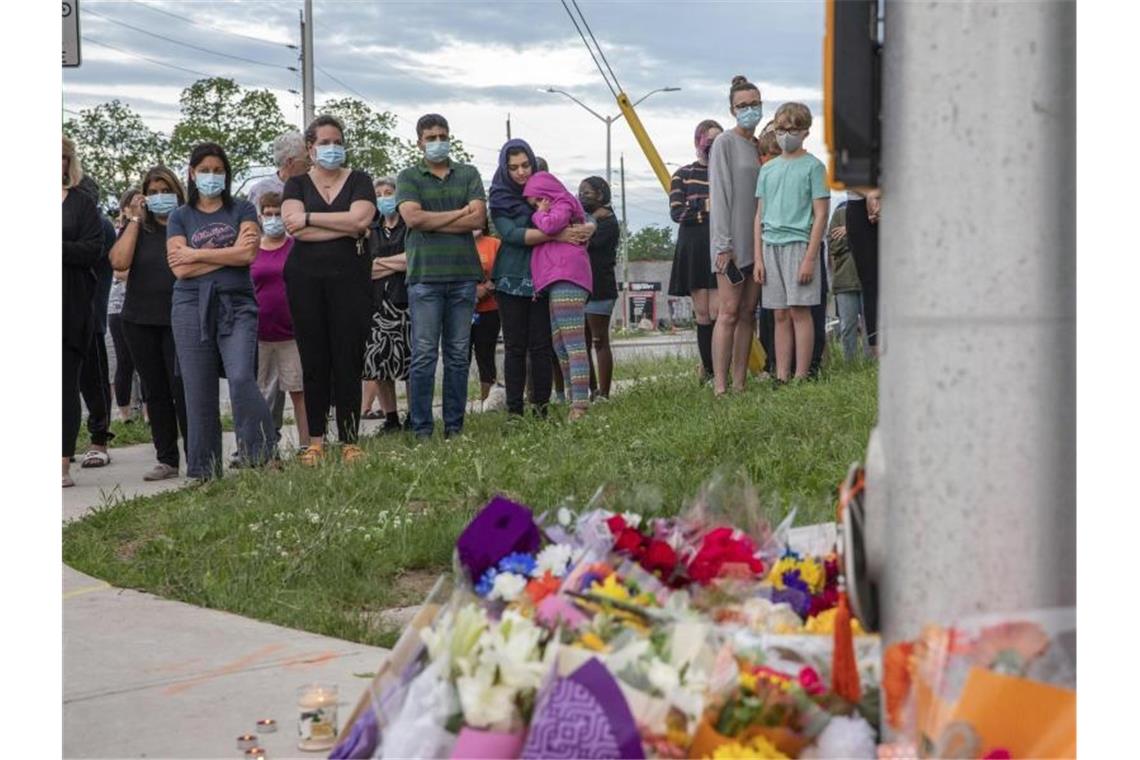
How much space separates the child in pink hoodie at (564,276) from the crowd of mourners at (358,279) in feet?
0.04

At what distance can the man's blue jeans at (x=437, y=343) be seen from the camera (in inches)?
385

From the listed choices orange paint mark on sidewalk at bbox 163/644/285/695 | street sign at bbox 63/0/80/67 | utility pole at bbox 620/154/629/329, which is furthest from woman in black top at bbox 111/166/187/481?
utility pole at bbox 620/154/629/329

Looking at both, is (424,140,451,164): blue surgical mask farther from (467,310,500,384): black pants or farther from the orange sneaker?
(467,310,500,384): black pants

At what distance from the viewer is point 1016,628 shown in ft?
8.98

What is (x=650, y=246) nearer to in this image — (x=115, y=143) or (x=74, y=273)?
(x=115, y=143)

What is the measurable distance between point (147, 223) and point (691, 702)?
7.53 metres

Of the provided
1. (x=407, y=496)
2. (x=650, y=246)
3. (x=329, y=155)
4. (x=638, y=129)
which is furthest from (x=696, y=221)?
(x=650, y=246)

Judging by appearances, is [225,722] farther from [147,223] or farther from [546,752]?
[147,223]

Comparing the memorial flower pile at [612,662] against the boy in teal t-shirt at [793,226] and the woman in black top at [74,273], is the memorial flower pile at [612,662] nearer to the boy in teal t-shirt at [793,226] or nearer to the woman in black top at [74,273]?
the woman in black top at [74,273]

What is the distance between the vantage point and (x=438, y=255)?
9.67 metres

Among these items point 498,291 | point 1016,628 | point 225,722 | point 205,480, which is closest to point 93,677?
point 225,722

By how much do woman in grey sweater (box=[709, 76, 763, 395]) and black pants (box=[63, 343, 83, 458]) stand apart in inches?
160

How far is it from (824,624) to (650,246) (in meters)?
109

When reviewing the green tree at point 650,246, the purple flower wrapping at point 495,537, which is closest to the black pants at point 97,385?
the purple flower wrapping at point 495,537
